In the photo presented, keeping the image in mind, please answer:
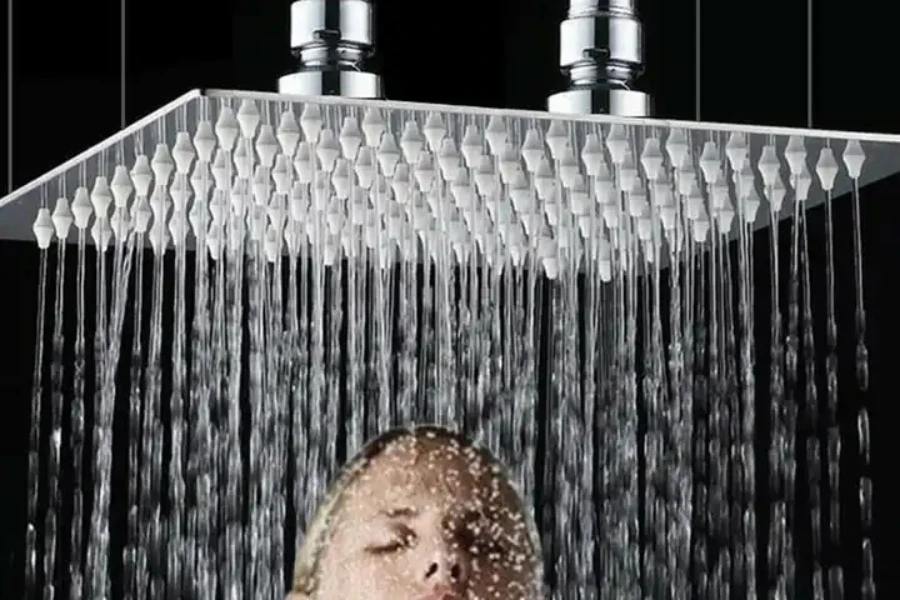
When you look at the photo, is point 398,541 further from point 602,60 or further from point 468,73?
point 468,73

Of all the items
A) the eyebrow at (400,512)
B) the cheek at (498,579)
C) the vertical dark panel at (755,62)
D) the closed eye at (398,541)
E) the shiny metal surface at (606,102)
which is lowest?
the cheek at (498,579)

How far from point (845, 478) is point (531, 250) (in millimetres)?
916

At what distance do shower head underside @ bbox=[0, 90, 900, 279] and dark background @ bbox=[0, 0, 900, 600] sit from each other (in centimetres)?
15

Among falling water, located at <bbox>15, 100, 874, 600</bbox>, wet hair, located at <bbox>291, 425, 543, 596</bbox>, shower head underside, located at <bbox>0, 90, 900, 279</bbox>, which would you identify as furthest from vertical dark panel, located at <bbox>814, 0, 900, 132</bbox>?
wet hair, located at <bbox>291, 425, 543, 596</bbox>

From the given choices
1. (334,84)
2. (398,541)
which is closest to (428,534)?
(398,541)

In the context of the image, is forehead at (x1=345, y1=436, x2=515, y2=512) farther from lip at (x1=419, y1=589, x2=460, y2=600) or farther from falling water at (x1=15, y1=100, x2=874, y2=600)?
falling water at (x1=15, y1=100, x2=874, y2=600)

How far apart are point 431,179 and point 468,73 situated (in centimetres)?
51

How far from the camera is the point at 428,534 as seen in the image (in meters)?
2.28

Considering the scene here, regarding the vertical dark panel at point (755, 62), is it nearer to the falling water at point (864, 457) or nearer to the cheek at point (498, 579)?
the falling water at point (864, 457)

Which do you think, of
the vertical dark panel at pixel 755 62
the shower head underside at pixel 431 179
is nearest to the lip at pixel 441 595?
the shower head underside at pixel 431 179

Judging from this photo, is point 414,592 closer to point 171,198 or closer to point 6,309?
point 171,198

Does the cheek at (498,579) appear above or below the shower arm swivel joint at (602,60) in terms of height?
below

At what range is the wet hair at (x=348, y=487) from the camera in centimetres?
231

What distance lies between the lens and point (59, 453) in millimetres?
4082
